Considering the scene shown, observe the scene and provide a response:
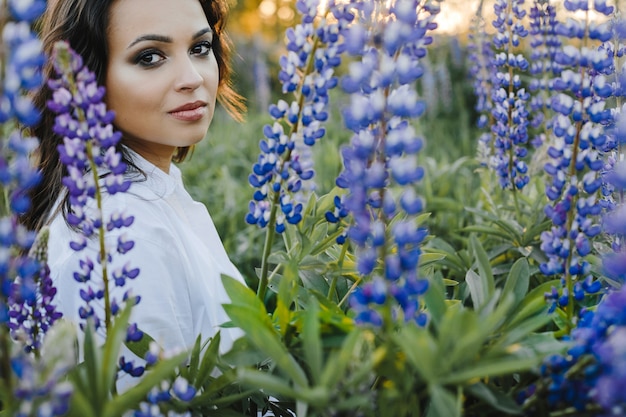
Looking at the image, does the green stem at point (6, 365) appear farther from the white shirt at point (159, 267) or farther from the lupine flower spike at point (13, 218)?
the white shirt at point (159, 267)

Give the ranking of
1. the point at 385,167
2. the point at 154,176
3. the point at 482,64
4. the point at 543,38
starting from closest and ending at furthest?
the point at 385,167 < the point at 154,176 < the point at 543,38 < the point at 482,64

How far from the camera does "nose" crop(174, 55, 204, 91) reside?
78.2 inches

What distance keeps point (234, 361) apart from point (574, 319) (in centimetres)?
70

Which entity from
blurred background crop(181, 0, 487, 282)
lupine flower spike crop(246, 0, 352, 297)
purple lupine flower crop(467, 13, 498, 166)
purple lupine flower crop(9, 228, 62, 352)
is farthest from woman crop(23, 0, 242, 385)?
purple lupine flower crop(467, 13, 498, 166)

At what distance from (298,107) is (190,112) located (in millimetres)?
735

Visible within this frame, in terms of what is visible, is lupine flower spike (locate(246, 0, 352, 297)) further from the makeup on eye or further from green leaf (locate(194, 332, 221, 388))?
the makeup on eye

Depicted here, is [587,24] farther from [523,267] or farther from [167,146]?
[167,146]

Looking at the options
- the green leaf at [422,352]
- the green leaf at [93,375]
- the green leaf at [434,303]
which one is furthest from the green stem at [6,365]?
the green leaf at [434,303]

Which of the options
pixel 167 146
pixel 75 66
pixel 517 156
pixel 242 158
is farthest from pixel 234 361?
pixel 242 158

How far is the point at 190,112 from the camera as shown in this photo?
2.04 meters

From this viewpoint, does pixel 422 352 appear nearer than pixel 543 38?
Yes

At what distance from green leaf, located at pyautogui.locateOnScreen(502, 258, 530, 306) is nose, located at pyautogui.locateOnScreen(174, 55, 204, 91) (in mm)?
1072

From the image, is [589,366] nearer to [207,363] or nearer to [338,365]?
[338,365]

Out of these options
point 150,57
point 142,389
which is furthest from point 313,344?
point 150,57
